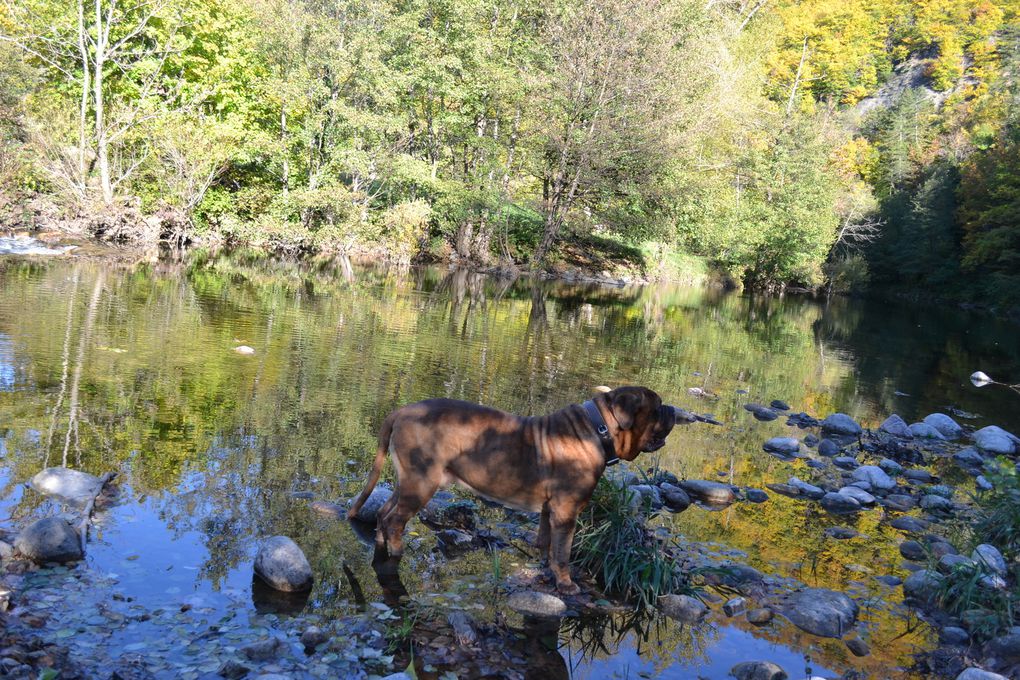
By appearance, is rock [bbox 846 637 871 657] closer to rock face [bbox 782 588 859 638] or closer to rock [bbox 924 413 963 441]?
rock face [bbox 782 588 859 638]

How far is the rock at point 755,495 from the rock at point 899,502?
1.70 meters

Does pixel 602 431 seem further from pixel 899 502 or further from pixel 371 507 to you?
pixel 899 502

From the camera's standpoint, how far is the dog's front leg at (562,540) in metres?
6.19

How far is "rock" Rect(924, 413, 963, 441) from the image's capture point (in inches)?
577

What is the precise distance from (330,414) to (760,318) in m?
29.7

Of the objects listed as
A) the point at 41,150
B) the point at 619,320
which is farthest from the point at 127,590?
the point at 41,150

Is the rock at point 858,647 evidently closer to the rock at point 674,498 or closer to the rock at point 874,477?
the rock at point 674,498

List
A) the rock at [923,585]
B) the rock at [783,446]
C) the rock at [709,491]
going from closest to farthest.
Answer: the rock at [923,585] → the rock at [709,491] → the rock at [783,446]

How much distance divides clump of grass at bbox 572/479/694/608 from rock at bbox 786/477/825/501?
3600 mm

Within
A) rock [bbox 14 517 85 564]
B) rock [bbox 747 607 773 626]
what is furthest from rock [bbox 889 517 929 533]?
rock [bbox 14 517 85 564]

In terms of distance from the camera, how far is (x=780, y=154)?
5869 cm

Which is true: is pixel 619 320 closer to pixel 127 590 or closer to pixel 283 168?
pixel 283 168

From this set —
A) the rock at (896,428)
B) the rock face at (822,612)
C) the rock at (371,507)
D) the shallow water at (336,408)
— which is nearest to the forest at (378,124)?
the shallow water at (336,408)

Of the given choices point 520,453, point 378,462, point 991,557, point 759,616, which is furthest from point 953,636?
point 378,462
